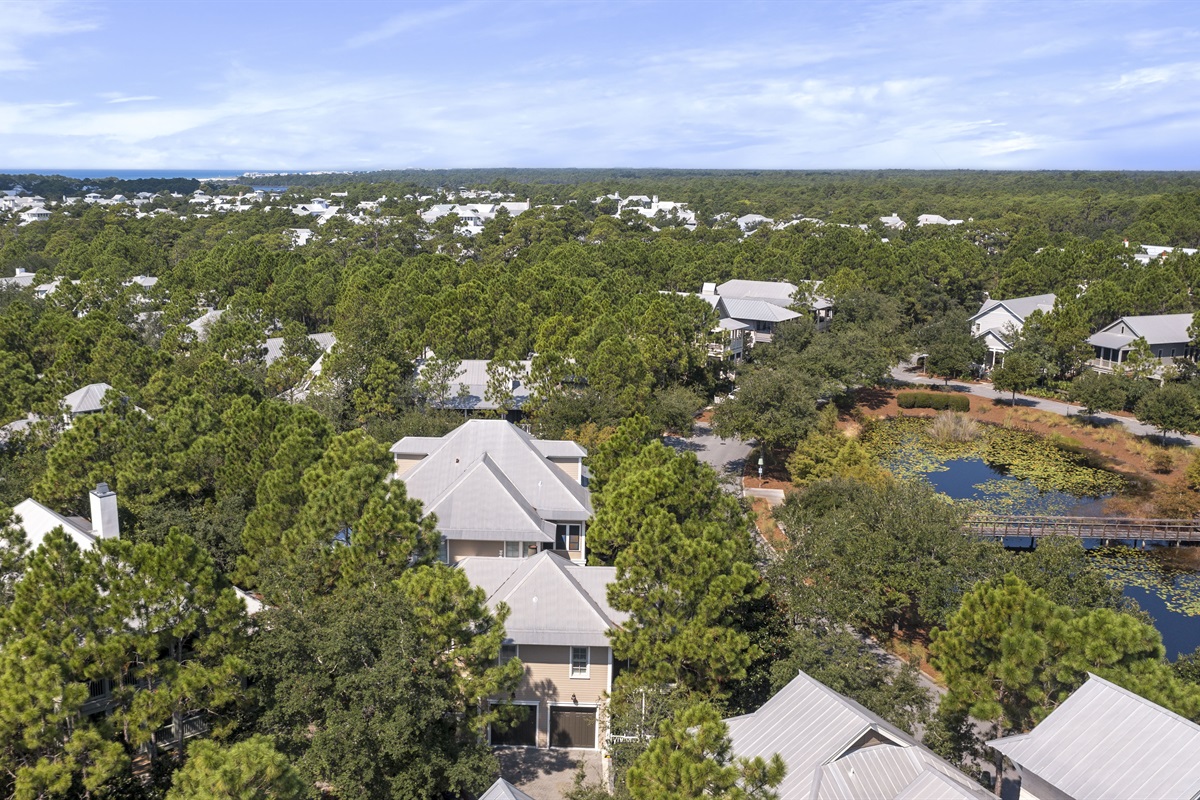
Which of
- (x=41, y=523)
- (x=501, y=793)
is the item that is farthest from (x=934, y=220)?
(x=501, y=793)

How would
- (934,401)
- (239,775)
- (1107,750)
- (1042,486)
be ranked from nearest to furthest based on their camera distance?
(239,775), (1107,750), (1042,486), (934,401)

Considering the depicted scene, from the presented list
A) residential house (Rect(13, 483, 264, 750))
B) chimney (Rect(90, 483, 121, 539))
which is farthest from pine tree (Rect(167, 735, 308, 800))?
chimney (Rect(90, 483, 121, 539))

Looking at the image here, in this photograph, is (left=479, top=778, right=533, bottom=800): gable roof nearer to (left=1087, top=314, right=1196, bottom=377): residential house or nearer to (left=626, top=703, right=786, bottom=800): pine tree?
(left=626, top=703, right=786, bottom=800): pine tree

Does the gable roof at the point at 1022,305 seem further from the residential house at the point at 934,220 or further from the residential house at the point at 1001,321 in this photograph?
the residential house at the point at 934,220

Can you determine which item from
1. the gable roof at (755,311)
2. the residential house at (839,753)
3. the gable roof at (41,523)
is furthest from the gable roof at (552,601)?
the gable roof at (755,311)

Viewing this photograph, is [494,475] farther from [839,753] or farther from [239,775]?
[239,775]

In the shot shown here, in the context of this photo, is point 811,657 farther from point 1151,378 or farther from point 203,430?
point 1151,378
